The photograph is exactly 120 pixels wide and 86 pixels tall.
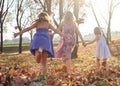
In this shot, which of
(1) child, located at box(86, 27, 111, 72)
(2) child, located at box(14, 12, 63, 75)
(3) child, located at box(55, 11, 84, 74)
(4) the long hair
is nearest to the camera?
(2) child, located at box(14, 12, 63, 75)

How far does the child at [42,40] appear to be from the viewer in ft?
31.6

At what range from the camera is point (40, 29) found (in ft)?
32.3

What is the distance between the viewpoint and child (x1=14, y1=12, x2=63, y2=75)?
31.6 feet

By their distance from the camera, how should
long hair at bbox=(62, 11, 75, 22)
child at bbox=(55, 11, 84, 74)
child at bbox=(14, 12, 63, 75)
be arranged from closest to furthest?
child at bbox=(14, 12, 63, 75)
long hair at bbox=(62, 11, 75, 22)
child at bbox=(55, 11, 84, 74)

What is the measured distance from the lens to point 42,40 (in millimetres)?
9664

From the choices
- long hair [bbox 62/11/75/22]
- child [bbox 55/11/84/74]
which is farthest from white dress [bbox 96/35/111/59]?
long hair [bbox 62/11/75/22]

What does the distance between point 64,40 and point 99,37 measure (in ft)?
8.88

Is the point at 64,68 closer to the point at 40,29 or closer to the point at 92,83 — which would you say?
the point at 40,29

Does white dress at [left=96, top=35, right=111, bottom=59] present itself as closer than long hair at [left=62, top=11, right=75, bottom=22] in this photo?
No

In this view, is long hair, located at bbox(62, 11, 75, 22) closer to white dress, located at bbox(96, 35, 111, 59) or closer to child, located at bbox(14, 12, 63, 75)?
Answer: child, located at bbox(14, 12, 63, 75)

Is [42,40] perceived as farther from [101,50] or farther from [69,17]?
[101,50]

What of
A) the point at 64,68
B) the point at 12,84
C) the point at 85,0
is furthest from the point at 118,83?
the point at 85,0

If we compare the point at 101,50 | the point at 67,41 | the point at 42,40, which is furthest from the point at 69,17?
the point at 101,50

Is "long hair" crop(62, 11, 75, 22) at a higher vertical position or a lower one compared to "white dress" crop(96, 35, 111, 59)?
higher
